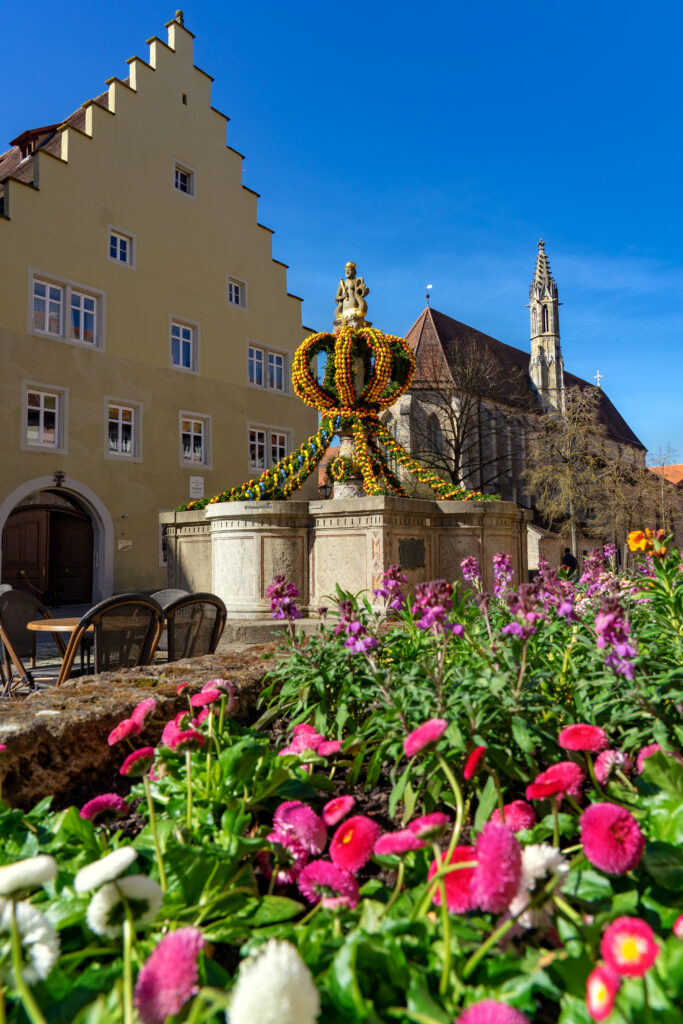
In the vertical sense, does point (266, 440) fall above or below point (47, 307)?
below

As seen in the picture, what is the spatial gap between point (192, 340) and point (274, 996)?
22039 mm

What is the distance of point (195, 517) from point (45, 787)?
830cm

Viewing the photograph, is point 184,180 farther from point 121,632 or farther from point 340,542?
point 121,632

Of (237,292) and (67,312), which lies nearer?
(67,312)

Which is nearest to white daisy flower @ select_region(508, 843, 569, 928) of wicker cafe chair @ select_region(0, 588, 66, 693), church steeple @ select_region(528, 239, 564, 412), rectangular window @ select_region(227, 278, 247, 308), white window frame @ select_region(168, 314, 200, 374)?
wicker cafe chair @ select_region(0, 588, 66, 693)

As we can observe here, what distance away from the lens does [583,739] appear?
150 cm

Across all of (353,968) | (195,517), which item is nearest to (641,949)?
(353,968)

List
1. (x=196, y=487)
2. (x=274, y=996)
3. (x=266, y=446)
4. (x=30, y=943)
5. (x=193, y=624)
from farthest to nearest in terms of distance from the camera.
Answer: (x=266, y=446), (x=196, y=487), (x=193, y=624), (x=30, y=943), (x=274, y=996)

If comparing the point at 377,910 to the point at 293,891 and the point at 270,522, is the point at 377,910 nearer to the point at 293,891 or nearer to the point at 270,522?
the point at 293,891

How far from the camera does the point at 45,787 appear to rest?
2.23 m

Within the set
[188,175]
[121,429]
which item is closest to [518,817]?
[121,429]

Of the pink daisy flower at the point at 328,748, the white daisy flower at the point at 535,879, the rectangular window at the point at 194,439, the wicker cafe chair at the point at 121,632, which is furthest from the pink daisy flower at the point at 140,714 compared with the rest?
the rectangular window at the point at 194,439

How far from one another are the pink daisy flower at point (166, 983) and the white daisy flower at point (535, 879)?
0.52 m

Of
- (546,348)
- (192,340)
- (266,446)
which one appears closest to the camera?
(192,340)
